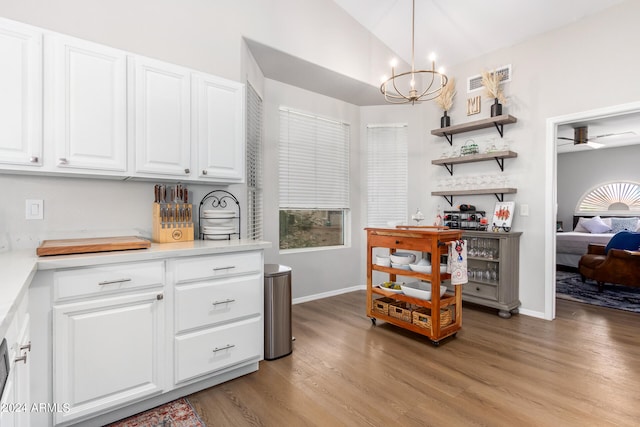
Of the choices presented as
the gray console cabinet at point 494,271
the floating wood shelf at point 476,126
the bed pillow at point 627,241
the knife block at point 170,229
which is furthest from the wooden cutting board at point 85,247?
the bed pillow at point 627,241

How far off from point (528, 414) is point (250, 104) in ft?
10.7

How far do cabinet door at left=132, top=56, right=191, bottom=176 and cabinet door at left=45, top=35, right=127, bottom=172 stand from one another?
0.30ft

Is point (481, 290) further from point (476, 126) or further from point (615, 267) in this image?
point (615, 267)

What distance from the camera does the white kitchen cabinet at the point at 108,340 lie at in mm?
1626

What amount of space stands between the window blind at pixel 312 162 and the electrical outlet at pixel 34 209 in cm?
232

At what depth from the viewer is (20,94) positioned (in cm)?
179

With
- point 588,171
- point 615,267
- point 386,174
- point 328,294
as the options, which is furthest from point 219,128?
point 588,171

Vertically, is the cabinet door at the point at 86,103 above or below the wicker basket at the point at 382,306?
above

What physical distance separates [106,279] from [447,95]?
415 centimetres

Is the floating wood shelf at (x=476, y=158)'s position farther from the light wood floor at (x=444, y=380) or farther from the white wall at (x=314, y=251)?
the light wood floor at (x=444, y=380)

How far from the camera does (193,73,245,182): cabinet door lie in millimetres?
2414

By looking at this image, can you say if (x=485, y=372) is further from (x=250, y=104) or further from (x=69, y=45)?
(x=69, y=45)

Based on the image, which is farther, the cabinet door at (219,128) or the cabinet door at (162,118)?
the cabinet door at (219,128)

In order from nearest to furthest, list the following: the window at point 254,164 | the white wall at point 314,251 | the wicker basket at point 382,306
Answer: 1. the wicker basket at point 382,306
2. the window at point 254,164
3. the white wall at point 314,251
